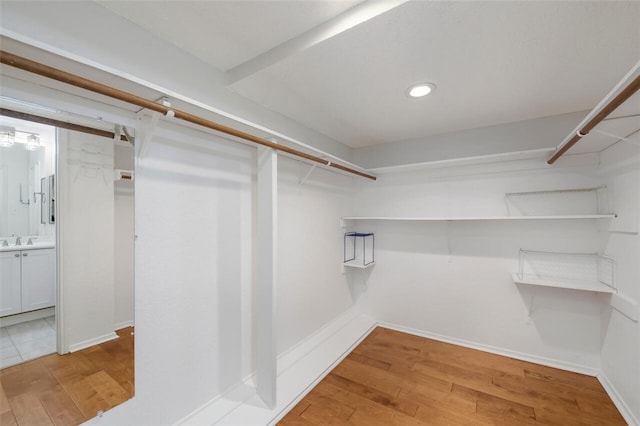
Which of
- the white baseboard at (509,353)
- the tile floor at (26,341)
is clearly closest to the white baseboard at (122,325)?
the tile floor at (26,341)

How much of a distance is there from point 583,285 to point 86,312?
3.39 m

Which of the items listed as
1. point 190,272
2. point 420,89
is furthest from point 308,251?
point 420,89

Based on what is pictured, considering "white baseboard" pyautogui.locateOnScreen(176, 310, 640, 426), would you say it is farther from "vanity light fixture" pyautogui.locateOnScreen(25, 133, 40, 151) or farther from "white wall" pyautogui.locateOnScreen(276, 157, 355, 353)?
"vanity light fixture" pyautogui.locateOnScreen(25, 133, 40, 151)

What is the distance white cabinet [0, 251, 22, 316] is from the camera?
3.51 ft

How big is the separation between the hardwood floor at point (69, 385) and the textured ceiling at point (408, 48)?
162 cm

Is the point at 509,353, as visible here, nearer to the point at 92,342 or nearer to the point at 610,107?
the point at 610,107

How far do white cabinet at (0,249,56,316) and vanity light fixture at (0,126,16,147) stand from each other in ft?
1.45

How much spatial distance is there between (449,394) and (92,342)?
236 cm

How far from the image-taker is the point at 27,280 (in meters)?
1.16

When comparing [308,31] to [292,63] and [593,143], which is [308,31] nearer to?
[292,63]

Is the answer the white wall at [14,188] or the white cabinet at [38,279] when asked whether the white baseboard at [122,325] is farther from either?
the white wall at [14,188]

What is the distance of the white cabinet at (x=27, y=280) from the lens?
3.55 ft

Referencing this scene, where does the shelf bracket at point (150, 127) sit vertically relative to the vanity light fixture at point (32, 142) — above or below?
above

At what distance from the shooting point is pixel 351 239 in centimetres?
346
